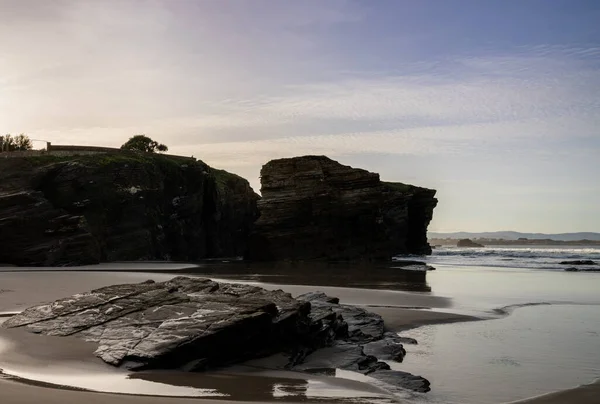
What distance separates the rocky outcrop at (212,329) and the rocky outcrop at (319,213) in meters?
45.9

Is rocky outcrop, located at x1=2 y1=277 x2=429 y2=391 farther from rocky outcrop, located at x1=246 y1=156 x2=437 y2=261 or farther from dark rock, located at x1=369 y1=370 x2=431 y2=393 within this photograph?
rocky outcrop, located at x1=246 y1=156 x2=437 y2=261

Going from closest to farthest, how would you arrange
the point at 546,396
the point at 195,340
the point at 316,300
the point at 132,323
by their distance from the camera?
1. the point at 546,396
2. the point at 195,340
3. the point at 132,323
4. the point at 316,300

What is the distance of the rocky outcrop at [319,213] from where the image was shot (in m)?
58.3

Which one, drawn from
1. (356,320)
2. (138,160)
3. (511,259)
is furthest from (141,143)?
(356,320)

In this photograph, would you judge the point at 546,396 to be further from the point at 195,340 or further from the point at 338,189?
the point at 338,189

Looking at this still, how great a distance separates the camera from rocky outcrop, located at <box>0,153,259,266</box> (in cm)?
3750

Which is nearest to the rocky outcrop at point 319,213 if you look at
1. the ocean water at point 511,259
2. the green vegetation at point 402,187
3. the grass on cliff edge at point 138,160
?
the green vegetation at point 402,187

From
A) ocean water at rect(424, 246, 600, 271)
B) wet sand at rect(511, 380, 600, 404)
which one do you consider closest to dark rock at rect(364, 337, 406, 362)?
wet sand at rect(511, 380, 600, 404)

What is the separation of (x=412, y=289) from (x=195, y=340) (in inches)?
621

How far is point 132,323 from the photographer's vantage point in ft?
32.2

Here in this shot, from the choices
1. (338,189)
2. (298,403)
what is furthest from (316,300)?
(338,189)

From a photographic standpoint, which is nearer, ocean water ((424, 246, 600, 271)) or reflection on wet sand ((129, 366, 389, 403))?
reflection on wet sand ((129, 366, 389, 403))

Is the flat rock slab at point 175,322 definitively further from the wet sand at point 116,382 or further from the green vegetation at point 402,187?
the green vegetation at point 402,187

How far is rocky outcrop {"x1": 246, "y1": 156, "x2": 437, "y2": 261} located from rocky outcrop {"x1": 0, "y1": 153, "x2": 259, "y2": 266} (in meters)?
7.17
